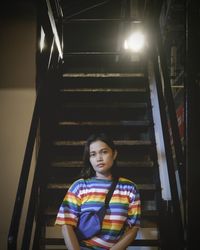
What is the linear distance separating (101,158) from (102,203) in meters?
0.34

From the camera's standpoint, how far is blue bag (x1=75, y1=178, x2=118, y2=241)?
248 centimetres

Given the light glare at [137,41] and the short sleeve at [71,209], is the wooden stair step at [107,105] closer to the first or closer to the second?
the light glare at [137,41]

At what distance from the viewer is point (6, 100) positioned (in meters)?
4.66

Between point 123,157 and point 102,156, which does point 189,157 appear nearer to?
point 102,156

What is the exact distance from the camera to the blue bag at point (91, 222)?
248 cm

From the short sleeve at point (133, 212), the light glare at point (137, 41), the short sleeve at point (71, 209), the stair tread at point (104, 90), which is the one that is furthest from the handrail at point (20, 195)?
the light glare at point (137, 41)

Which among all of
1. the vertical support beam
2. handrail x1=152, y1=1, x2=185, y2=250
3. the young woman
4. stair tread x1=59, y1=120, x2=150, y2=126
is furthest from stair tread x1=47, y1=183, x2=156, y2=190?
the young woman

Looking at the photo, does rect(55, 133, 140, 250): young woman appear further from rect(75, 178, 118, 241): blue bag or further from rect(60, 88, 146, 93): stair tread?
rect(60, 88, 146, 93): stair tread

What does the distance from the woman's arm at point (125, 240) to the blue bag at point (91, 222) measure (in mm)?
167

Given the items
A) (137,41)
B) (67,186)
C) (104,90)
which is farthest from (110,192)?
(137,41)

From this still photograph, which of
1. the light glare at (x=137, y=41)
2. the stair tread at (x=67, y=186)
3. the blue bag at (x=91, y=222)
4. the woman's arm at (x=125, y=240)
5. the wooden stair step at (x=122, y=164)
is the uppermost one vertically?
the light glare at (x=137, y=41)

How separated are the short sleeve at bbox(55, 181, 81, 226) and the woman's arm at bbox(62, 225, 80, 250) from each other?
0.12ft

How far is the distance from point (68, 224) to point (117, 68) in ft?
11.3

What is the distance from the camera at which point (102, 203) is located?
2.54 metres
